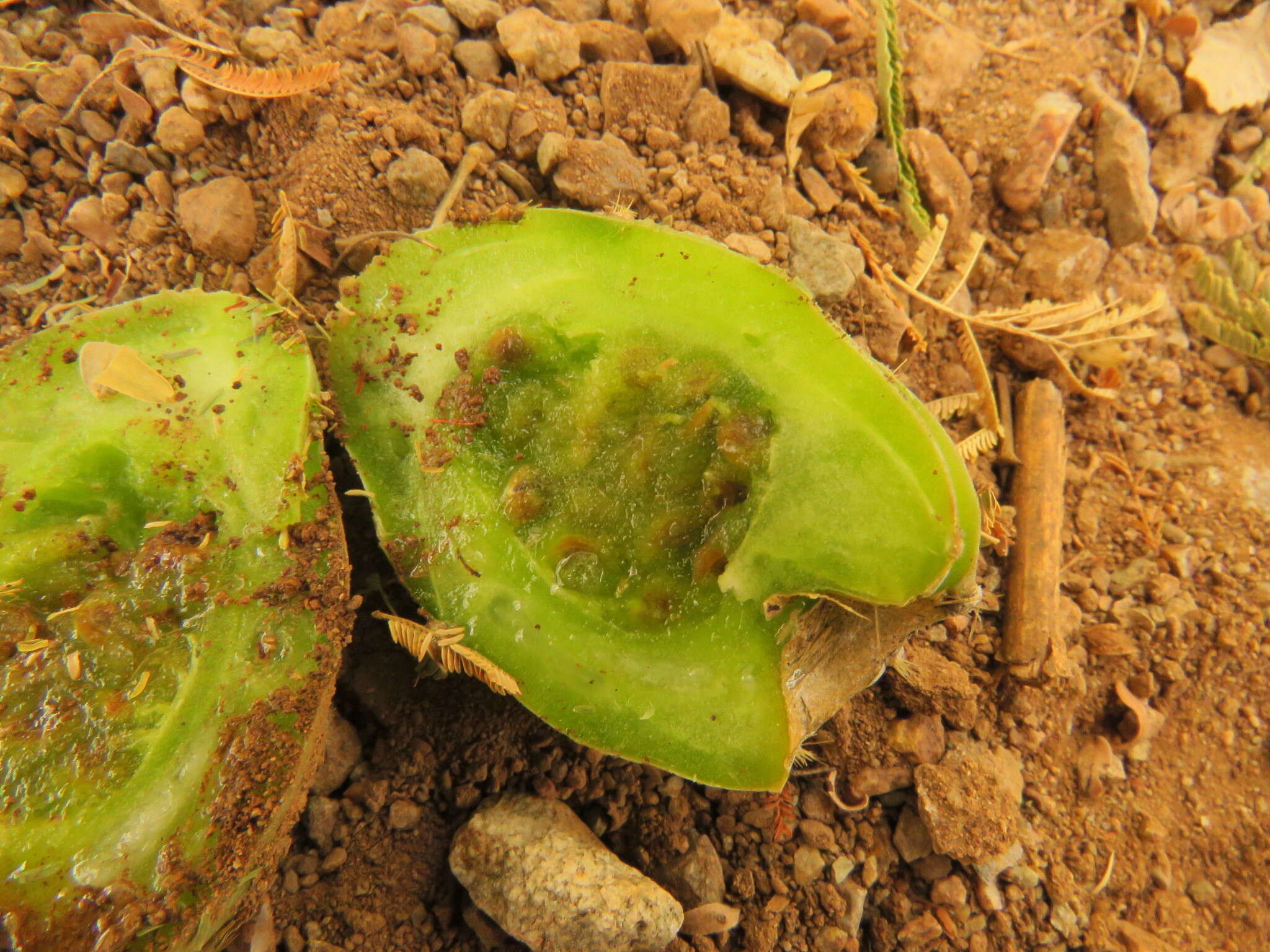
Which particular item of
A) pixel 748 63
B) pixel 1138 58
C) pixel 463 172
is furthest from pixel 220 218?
pixel 1138 58

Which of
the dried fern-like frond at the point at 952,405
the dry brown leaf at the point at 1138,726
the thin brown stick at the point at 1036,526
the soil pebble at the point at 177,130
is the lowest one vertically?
the dry brown leaf at the point at 1138,726

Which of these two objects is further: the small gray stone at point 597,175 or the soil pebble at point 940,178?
the soil pebble at point 940,178

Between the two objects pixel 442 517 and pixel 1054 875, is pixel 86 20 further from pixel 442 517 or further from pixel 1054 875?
pixel 1054 875

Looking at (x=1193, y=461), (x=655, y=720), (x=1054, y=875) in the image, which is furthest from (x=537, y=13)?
(x=1054, y=875)

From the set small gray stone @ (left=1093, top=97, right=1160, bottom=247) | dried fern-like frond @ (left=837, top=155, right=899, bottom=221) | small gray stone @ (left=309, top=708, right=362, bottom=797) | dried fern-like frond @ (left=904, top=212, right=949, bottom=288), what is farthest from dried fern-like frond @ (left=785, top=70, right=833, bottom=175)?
small gray stone @ (left=309, top=708, right=362, bottom=797)

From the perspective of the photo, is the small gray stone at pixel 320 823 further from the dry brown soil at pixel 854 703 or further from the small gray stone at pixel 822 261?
the small gray stone at pixel 822 261

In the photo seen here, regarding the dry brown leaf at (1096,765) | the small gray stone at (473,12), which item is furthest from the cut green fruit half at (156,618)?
the dry brown leaf at (1096,765)

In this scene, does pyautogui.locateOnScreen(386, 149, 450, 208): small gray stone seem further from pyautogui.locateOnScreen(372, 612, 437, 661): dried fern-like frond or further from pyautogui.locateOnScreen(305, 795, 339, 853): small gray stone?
pyautogui.locateOnScreen(305, 795, 339, 853): small gray stone
